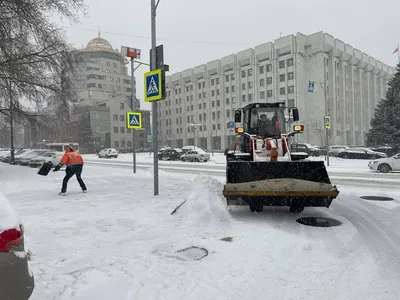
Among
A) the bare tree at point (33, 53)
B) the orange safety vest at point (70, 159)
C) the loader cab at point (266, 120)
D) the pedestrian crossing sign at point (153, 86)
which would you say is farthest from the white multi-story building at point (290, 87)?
the pedestrian crossing sign at point (153, 86)

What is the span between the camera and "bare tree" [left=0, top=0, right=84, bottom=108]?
13.4m

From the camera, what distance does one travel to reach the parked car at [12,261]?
8.31ft

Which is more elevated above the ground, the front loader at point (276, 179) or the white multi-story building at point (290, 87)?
the white multi-story building at point (290, 87)

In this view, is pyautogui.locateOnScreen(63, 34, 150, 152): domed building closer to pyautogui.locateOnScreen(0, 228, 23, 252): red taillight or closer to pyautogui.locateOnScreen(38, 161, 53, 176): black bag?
pyautogui.locateOnScreen(38, 161, 53, 176): black bag

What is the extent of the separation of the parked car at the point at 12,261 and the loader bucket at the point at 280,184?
4.53 metres

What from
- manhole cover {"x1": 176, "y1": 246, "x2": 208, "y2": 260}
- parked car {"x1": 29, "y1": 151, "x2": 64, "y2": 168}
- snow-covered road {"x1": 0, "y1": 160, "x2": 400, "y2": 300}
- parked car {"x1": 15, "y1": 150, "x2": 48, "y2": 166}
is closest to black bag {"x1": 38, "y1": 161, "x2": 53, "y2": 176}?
snow-covered road {"x1": 0, "y1": 160, "x2": 400, "y2": 300}

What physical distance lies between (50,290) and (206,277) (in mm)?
1750

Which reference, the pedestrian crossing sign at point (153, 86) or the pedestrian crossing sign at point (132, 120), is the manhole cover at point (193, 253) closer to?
the pedestrian crossing sign at point (153, 86)

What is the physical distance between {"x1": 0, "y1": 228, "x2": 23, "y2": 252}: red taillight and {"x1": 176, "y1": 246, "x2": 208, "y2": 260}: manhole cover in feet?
7.88

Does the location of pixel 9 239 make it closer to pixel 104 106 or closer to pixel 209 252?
pixel 209 252

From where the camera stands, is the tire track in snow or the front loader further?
the front loader

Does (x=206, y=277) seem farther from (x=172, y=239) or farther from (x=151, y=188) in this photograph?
(x=151, y=188)

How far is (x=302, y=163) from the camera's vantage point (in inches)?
289

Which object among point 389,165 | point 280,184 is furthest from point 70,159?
point 389,165
